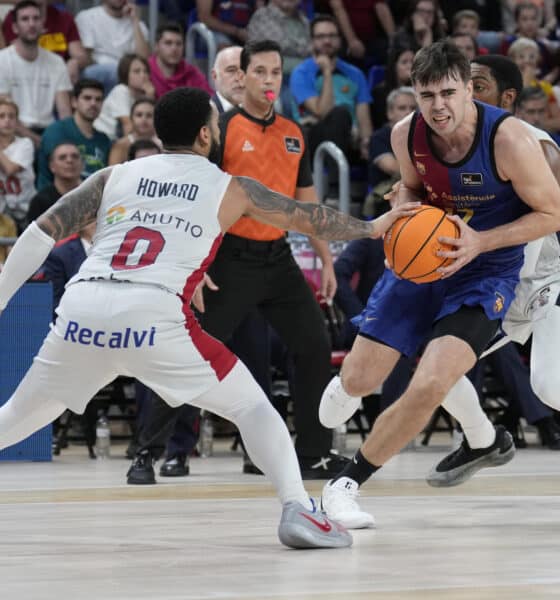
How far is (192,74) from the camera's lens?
1265 cm

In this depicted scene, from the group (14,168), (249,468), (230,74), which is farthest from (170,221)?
(14,168)

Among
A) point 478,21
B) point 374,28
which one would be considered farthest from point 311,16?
point 478,21

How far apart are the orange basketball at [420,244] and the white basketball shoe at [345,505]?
0.88m

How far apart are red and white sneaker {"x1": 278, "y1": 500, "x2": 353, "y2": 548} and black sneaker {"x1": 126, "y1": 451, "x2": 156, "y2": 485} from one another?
112 inches

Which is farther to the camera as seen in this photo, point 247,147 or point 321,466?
point 321,466

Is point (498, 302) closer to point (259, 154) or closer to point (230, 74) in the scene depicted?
point (259, 154)

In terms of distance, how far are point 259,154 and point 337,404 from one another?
6.42 feet

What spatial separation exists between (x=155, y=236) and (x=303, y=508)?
1.10m

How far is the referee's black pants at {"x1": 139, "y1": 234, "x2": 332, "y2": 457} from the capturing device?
25.9ft

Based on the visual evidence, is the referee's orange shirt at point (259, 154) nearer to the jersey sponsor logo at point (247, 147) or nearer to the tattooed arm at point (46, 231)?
the jersey sponsor logo at point (247, 147)

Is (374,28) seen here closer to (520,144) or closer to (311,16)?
(311,16)

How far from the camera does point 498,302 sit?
589 cm

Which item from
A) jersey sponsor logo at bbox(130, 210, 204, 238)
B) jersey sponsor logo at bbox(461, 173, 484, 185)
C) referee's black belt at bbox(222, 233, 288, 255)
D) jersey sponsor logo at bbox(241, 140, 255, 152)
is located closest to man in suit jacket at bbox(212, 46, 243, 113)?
jersey sponsor logo at bbox(241, 140, 255, 152)

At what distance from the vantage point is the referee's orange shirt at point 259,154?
789 cm
